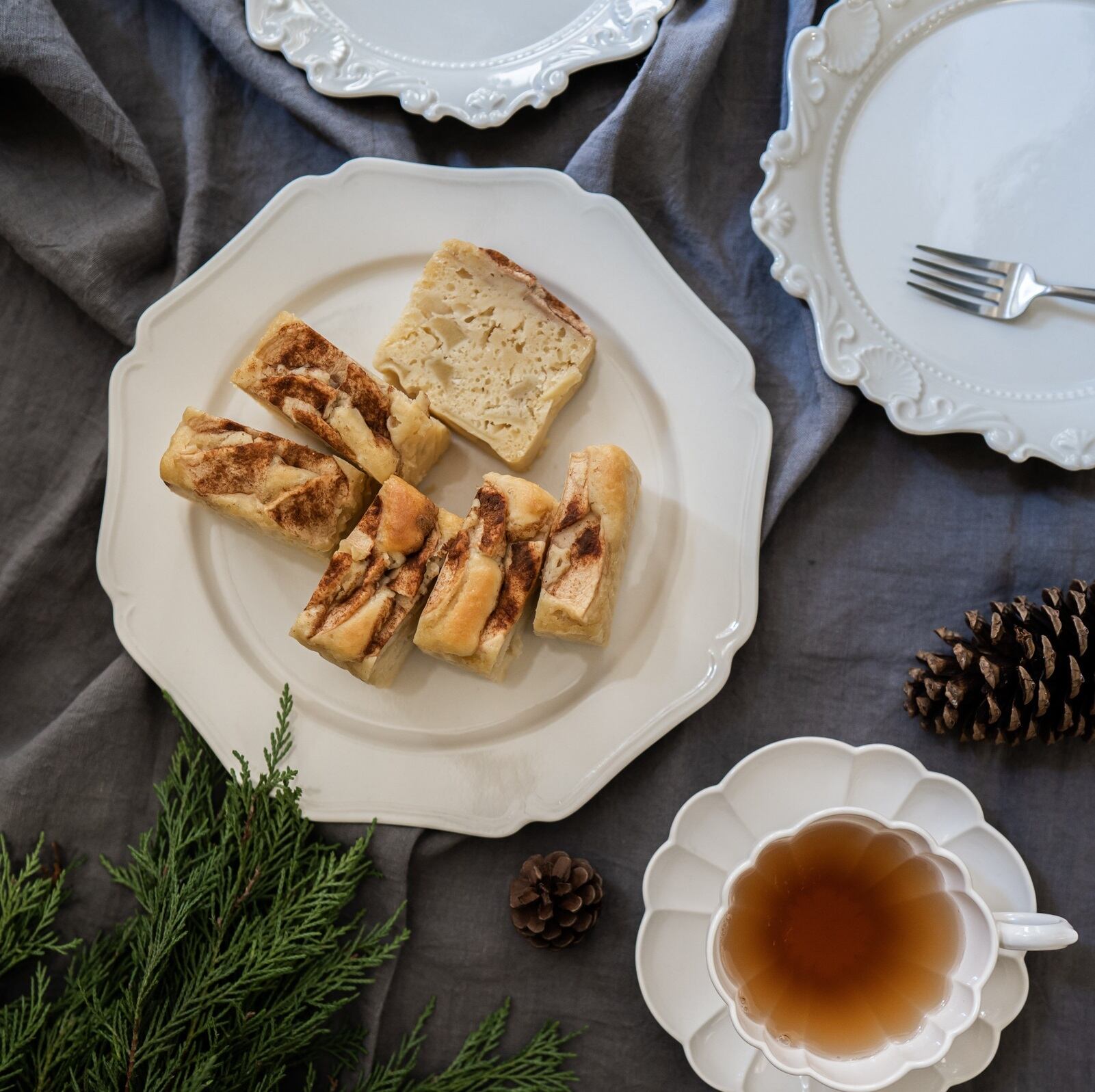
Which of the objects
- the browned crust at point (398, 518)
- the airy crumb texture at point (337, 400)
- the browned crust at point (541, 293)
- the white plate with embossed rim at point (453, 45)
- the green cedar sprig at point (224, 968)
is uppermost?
the white plate with embossed rim at point (453, 45)

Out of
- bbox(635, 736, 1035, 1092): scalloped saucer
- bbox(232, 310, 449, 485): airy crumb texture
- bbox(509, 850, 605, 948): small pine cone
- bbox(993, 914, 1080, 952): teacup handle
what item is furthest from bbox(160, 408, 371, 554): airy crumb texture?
bbox(993, 914, 1080, 952): teacup handle

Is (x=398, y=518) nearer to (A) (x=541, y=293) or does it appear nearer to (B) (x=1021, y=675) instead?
(A) (x=541, y=293)

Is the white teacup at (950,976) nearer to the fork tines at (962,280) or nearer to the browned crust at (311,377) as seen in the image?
the fork tines at (962,280)

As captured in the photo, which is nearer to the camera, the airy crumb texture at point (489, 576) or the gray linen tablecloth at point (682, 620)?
the airy crumb texture at point (489, 576)

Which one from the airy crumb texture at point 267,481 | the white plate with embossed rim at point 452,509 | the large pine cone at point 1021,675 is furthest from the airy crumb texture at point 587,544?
the large pine cone at point 1021,675

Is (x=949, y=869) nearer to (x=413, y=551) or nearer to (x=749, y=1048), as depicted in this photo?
(x=749, y=1048)

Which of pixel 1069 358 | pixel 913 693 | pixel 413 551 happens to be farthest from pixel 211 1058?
pixel 1069 358

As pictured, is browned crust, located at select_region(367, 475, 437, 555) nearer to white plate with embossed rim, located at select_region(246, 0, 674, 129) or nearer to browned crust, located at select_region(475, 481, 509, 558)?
browned crust, located at select_region(475, 481, 509, 558)
